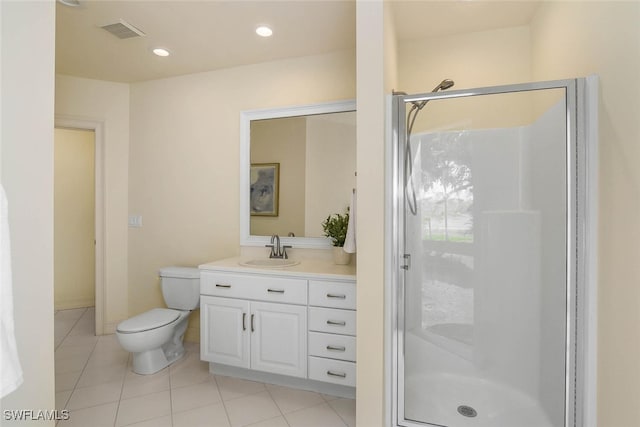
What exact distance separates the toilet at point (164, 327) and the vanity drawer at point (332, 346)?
117 cm

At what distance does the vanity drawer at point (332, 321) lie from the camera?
2121 millimetres

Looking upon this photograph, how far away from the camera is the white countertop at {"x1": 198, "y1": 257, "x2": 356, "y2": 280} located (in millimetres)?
2186

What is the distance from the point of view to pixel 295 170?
278 cm

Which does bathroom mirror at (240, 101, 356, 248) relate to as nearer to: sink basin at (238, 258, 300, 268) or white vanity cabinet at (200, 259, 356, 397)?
sink basin at (238, 258, 300, 268)

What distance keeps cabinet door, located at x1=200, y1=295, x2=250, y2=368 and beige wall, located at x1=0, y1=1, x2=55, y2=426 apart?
109 cm

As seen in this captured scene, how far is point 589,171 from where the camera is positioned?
1.53 m

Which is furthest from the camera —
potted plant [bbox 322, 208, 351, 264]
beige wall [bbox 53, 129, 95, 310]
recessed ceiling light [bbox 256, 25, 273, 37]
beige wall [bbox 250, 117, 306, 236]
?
beige wall [bbox 53, 129, 95, 310]

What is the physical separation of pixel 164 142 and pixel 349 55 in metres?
1.95

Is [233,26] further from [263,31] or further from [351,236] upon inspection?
[351,236]

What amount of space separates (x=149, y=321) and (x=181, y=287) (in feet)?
1.36

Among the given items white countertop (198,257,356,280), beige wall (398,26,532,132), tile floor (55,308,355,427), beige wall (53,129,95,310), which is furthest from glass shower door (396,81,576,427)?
beige wall (53,129,95,310)

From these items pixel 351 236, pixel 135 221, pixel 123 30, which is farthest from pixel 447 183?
pixel 135 221

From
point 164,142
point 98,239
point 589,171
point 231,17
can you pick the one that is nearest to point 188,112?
point 164,142

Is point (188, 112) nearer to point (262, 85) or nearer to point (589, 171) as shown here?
point (262, 85)
